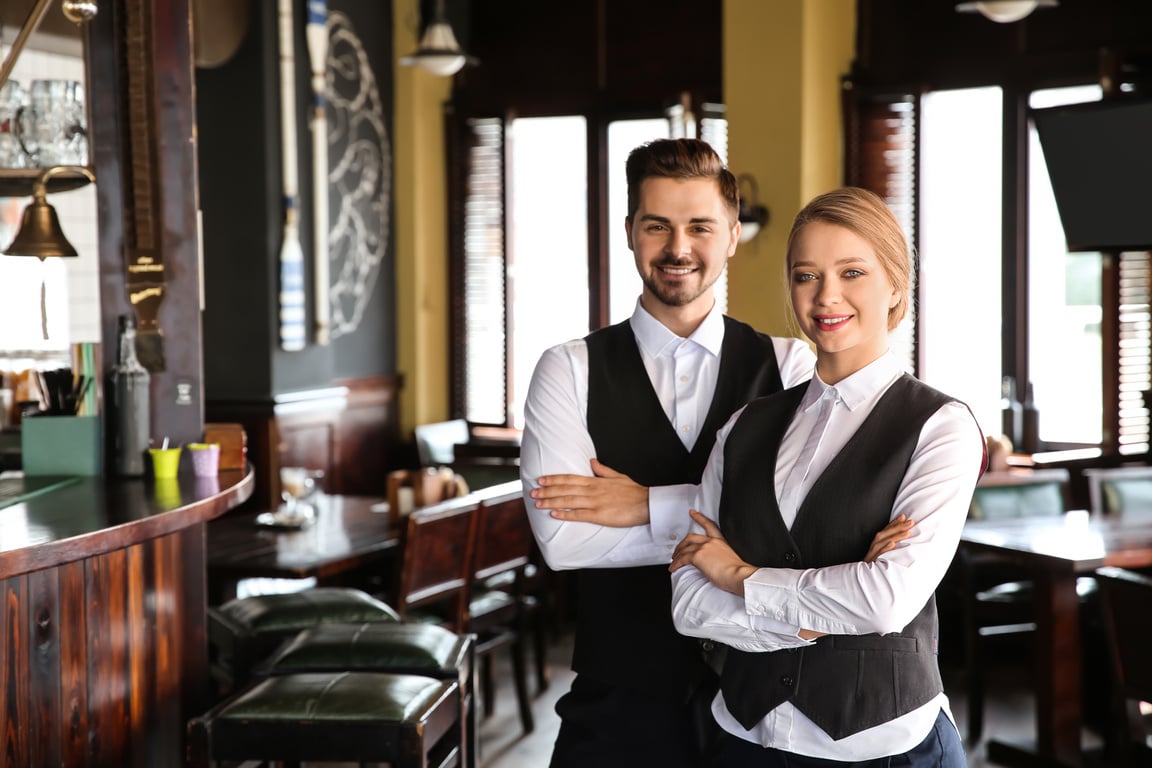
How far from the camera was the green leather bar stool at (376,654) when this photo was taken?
9.64 ft

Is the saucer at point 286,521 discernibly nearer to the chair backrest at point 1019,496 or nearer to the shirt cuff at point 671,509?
the chair backrest at point 1019,496

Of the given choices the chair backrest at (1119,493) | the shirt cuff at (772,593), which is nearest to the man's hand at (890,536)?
the shirt cuff at (772,593)

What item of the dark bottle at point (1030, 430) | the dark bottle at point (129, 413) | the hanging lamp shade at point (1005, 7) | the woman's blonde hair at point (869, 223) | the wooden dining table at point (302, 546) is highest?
the hanging lamp shade at point (1005, 7)

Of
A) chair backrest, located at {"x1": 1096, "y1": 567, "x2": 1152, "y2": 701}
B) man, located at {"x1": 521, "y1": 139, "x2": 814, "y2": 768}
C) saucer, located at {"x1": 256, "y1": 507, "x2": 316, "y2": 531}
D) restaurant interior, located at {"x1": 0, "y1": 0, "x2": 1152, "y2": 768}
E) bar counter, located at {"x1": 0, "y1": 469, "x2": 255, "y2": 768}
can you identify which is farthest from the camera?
saucer, located at {"x1": 256, "y1": 507, "x2": 316, "y2": 531}

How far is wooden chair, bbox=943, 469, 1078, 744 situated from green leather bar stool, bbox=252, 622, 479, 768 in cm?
226

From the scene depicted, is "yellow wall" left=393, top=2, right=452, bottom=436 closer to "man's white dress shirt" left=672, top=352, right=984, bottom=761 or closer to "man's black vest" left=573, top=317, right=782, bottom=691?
"man's black vest" left=573, top=317, right=782, bottom=691

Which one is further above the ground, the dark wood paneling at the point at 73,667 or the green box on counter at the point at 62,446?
the green box on counter at the point at 62,446

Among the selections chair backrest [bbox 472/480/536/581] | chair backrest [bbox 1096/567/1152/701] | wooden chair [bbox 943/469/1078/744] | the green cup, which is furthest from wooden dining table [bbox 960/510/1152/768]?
the green cup

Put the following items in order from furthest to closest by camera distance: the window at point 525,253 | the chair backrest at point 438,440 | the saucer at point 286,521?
the window at point 525,253 < the chair backrest at point 438,440 < the saucer at point 286,521

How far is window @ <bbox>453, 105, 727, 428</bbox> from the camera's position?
6598 mm

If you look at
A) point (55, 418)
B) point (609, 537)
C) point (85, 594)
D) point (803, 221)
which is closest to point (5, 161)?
point (55, 418)

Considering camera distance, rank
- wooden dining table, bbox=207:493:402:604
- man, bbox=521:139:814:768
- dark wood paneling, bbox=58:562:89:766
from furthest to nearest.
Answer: wooden dining table, bbox=207:493:402:604
dark wood paneling, bbox=58:562:89:766
man, bbox=521:139:814:768

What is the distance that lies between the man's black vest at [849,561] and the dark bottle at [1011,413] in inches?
162

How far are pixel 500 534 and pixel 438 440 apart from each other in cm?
204
